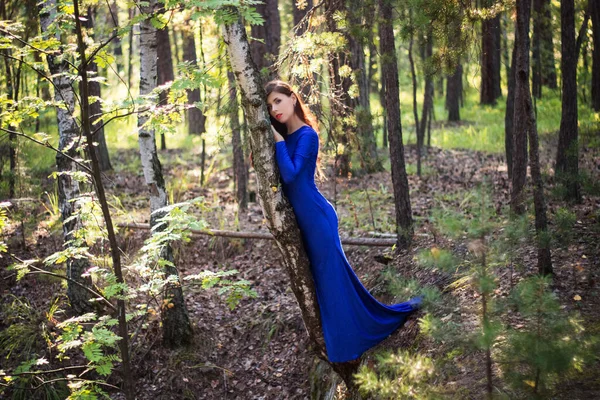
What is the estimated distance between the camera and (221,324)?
23.6 feet

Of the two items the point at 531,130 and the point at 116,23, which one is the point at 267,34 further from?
the point at 531,130

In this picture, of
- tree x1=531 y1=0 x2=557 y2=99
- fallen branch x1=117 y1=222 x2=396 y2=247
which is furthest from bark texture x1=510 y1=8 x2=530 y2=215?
tree x1=531 y1=0 x2=557 y2=99

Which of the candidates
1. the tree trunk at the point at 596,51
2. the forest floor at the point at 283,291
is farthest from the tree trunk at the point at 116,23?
the tree trunk at the point at 596,51

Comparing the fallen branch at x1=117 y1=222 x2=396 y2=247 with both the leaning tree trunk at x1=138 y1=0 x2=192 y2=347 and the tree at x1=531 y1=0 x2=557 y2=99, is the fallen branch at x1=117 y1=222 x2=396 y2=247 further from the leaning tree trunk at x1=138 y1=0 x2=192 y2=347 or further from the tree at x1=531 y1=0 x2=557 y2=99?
the tree at x1=531 y1=0 x2=557 y2=99

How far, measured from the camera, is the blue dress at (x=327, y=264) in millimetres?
4375

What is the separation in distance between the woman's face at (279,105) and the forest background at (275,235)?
27 centimetres

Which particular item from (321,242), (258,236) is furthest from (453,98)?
(321,242)

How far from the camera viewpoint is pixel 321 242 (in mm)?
4418

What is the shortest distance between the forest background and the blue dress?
152 millimetres

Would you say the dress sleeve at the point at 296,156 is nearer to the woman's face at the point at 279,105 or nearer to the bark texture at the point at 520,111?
the woman's face at the point at 279,105

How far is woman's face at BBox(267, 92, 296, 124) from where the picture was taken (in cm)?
443

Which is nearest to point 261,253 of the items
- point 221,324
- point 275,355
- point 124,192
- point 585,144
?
point 221,324

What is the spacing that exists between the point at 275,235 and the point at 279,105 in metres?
1.07

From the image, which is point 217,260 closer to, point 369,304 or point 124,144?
point 369,304
